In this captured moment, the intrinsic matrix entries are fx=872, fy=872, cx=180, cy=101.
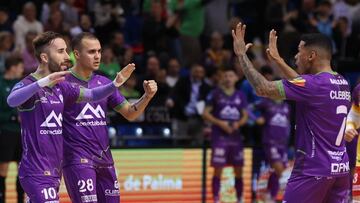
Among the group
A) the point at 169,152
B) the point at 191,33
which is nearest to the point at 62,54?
the point at 169,152

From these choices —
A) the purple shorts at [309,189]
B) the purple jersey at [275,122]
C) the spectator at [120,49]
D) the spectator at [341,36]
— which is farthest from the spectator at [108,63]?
the purple shorts at [309,189]

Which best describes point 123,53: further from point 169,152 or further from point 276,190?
point 276,190

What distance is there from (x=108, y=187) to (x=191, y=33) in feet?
33.4

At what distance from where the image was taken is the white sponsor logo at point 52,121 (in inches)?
332

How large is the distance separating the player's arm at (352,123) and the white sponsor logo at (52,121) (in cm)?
295

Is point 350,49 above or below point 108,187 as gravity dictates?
above

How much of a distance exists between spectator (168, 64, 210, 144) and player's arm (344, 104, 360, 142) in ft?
22.7

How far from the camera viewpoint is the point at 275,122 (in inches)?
625

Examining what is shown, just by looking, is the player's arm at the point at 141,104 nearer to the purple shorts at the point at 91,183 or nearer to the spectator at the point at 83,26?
the purple shorts at the point at 91,183

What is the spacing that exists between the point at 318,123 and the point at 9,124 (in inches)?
236

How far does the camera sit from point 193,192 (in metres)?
15.3

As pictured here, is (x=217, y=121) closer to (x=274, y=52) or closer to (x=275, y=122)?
(x=275, y=122)

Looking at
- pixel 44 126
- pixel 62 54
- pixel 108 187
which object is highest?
pixel 62 54

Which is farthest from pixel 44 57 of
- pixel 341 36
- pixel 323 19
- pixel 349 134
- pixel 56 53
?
pixel 341 36
